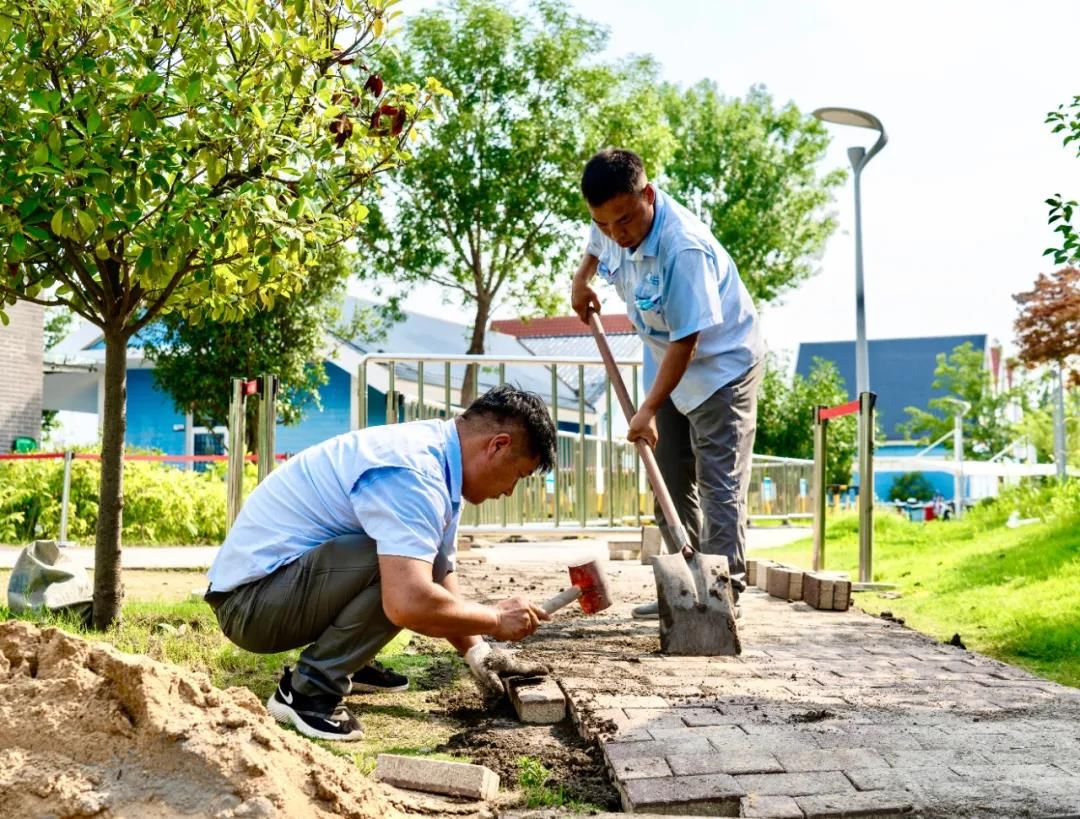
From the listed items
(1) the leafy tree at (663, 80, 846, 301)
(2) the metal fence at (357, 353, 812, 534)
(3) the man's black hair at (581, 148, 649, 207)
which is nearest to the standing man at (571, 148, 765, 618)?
(3) the man's black hair at (581, 148, 649, 207)

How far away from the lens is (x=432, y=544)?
2990 mm

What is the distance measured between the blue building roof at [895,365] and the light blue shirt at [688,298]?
46347 mm

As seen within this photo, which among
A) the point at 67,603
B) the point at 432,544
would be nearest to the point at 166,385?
the point at 67,603

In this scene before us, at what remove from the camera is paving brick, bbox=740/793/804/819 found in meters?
2.55

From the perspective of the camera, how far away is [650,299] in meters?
5.17

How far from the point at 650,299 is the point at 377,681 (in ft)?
7.11

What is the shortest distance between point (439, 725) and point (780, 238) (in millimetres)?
30949

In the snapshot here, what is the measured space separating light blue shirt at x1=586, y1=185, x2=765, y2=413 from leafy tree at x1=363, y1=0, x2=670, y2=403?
1479cm

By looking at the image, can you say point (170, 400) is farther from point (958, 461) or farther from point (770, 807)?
point (770, 807)

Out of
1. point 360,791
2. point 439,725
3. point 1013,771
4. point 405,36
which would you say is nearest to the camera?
point 360,791

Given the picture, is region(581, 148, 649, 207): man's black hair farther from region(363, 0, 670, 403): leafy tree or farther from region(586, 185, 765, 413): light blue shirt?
region(363, 0, 670, 403): leafy tree

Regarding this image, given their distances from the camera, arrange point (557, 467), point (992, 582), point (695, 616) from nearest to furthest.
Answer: point (695, 616) < point (992, 582) < point (557, 467)

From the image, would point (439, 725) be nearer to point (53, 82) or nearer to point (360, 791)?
point (360, 791)

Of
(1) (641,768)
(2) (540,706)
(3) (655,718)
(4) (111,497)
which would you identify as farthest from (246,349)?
(1) (641,768)
